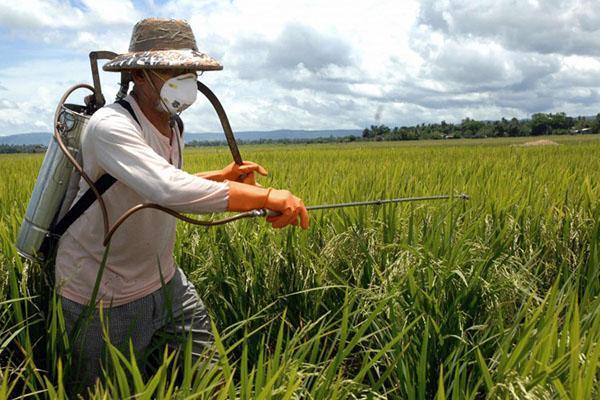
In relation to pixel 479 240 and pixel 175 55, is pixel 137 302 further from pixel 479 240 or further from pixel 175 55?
pixel 479 240

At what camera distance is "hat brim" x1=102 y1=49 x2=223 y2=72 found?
170 centimetres

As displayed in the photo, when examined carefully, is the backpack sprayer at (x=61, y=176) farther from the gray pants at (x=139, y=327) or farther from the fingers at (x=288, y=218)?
the gray pants at (x=139, y=327)

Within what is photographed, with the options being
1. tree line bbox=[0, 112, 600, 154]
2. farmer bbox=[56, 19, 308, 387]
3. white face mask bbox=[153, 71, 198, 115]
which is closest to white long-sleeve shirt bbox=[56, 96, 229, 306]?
farmer bbox=[56, 19, 308, 387]

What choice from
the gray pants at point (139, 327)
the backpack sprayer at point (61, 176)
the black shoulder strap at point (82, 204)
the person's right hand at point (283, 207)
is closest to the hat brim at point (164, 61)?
the backpack sprayer at point (61, 176)

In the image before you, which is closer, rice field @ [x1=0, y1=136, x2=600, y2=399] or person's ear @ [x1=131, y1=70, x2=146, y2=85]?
rice field @ [x1=0, y1=136, x2=600, y2=399]

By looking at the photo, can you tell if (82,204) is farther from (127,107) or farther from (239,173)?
(239,173)

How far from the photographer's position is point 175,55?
5.72 feet

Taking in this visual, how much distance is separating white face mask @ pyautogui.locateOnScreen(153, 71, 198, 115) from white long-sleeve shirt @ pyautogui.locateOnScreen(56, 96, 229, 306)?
0.12 meters

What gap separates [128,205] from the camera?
1.85m

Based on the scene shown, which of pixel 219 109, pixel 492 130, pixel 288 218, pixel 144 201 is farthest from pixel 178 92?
pixel 492 130

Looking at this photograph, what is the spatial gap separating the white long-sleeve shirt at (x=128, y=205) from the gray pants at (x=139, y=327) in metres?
0.05

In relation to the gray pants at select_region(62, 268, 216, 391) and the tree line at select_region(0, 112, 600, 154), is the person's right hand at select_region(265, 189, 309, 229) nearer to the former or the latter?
the gray pants at select_region(62, 268, 216, 391)

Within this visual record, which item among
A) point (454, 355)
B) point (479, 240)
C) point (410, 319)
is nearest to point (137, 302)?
point (410, 319)

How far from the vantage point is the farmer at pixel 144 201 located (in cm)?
160
